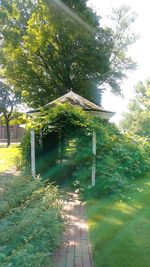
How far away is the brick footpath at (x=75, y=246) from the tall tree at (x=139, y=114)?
26400 mm

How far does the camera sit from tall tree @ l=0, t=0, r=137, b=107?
21.0 m

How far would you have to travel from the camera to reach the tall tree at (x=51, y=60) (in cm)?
2100

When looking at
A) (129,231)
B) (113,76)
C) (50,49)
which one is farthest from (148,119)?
(129,231)

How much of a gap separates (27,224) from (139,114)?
30.8 meters

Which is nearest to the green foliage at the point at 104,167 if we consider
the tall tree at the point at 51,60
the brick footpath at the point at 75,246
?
the brick footpath at the point at 75,246

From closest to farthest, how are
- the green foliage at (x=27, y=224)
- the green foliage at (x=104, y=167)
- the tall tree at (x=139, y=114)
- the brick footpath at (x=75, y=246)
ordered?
1. the green foliage at (x=27, y=224)
2. the brick footpath at (x=75, y=246)
3. the green foliage at (x=104, y=167)
4. the tall tree at (x=139, y=114)

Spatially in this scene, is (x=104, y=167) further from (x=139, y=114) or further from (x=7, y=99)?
(x=139, y=114)

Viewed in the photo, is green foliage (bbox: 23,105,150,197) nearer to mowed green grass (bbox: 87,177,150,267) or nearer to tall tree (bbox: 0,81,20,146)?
mowed green grass (bbox: 87,177,150,267)

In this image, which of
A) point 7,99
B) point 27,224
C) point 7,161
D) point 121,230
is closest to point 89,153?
point 121,230

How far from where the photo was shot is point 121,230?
466 cm

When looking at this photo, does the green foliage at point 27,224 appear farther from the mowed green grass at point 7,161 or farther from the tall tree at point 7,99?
the tall tree at point 7,99

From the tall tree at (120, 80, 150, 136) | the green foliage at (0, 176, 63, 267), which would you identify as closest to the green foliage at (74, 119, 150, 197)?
the green foliage at (0, 176, 63, 267)

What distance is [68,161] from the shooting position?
10602 millimetres

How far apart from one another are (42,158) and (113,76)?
16866 millimetres
